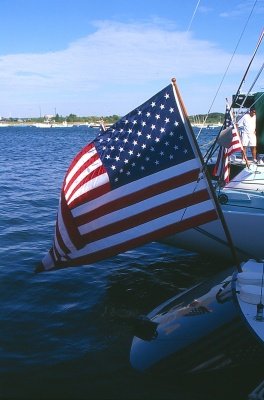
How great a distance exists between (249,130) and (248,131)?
1.7 inches

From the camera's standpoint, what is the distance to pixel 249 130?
523 inches

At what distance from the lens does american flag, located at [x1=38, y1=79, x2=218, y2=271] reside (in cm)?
647

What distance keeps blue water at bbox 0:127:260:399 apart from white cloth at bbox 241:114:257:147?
13.6 ft

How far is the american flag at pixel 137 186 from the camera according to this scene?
6.47 m

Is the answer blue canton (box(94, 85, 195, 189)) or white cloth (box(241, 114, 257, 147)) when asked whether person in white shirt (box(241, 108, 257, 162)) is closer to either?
white cloth (box(241, 114, 257, 147))

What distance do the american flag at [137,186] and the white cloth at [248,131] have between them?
23.9 feet

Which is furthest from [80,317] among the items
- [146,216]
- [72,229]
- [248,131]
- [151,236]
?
[248,131]

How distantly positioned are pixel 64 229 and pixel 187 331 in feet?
8.29

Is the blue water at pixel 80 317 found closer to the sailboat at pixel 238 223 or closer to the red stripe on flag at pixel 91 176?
the sailboat at pixel 238 223

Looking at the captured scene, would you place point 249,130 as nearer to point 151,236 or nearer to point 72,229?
point 151,236

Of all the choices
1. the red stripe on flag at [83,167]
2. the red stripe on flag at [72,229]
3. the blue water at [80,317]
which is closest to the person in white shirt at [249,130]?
the blue water at [80,317]

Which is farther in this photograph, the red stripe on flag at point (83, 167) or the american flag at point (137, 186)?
the red stripe on flag at point (83, 167)

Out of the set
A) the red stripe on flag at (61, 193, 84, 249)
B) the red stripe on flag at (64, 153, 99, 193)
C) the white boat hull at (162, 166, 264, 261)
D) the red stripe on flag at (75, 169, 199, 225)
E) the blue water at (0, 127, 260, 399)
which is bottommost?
the blue water at (0, 127, 260, 399)

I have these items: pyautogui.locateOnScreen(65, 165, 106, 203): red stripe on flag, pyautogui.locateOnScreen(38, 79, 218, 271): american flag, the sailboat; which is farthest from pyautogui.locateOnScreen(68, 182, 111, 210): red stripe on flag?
the sailboat
